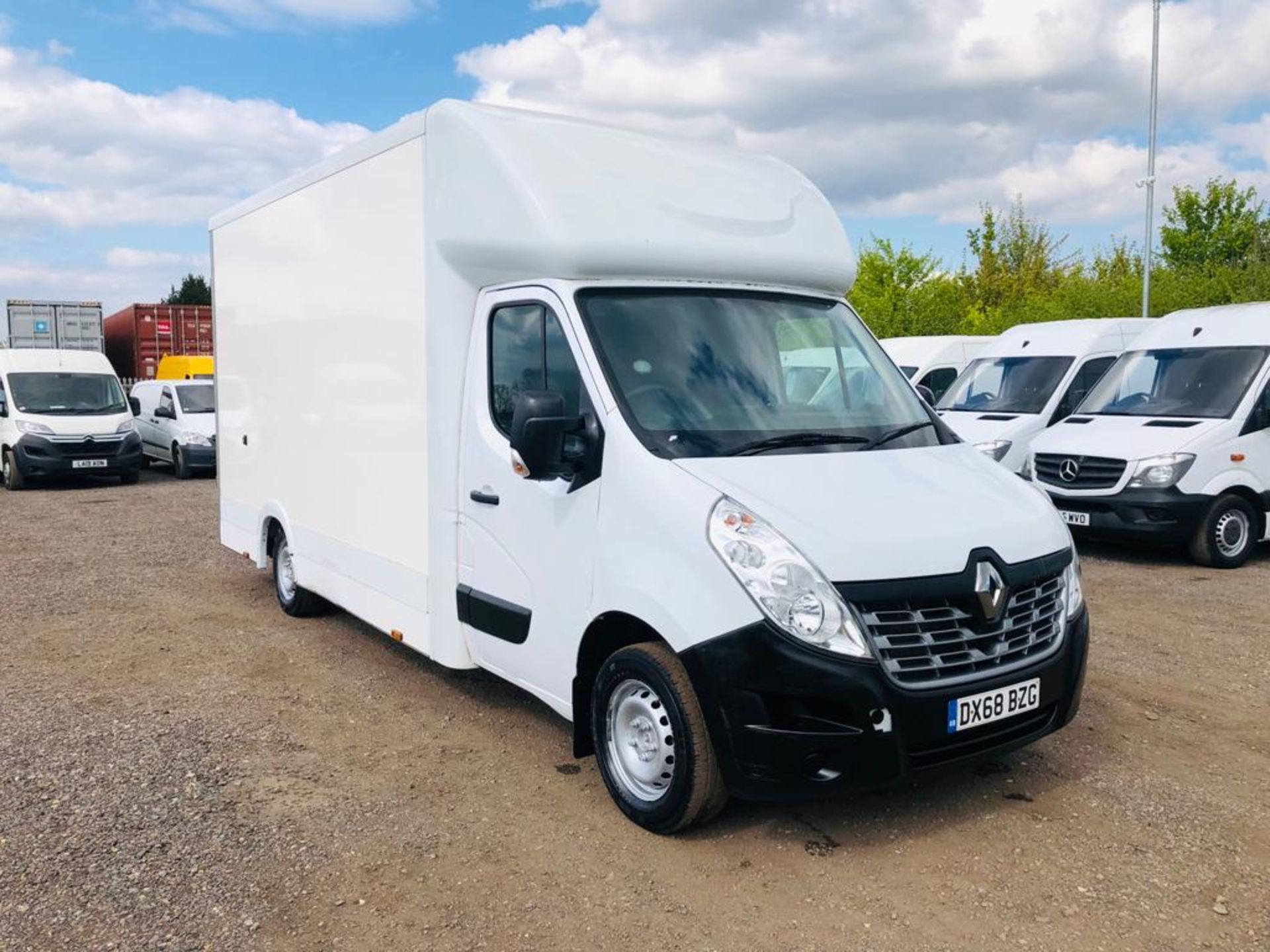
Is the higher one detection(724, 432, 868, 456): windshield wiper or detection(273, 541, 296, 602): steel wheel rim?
detection(724, 432, 868, 456): windshield wiper

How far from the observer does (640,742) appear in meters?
4.27

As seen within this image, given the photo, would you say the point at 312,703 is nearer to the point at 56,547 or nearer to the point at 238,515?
the point at 238,515

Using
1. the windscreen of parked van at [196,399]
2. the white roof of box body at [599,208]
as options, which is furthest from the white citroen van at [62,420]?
the white roof of box body at [599,208]

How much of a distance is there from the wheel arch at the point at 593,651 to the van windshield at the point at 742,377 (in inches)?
27.5

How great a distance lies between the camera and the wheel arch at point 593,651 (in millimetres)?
4277

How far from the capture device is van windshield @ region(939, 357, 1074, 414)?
1250 centimetres

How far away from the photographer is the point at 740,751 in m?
3.78

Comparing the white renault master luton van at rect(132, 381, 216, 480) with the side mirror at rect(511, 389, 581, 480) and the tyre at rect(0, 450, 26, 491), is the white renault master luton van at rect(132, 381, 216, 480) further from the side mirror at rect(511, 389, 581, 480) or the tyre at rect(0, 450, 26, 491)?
the side mirror at rect(511, 389, 581, 480)

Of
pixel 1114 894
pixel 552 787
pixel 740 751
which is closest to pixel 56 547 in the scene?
pixel 552 787

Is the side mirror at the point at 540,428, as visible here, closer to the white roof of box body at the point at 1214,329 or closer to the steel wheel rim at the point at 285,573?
the steel wheel rim at the point at 285,573

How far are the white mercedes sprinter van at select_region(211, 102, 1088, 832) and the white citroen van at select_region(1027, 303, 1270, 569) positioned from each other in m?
5.42

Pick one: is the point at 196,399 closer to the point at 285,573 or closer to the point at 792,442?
the point at 285,573

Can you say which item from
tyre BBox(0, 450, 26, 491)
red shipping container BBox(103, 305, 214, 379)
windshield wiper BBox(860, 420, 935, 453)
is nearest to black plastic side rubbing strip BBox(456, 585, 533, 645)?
windshield wiper BBox(860, 420, 935, 453)

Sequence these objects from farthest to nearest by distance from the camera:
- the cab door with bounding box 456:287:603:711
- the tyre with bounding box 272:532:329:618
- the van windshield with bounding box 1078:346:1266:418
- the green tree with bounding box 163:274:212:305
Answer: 1. the green tree with bounding box 163:274:212:305
2. the van windshield with bounding box 1078:346:1266:418
3. the tyre with bounding box 272:532:329:618
4. the cab door with bounding box 456:287:603:711
